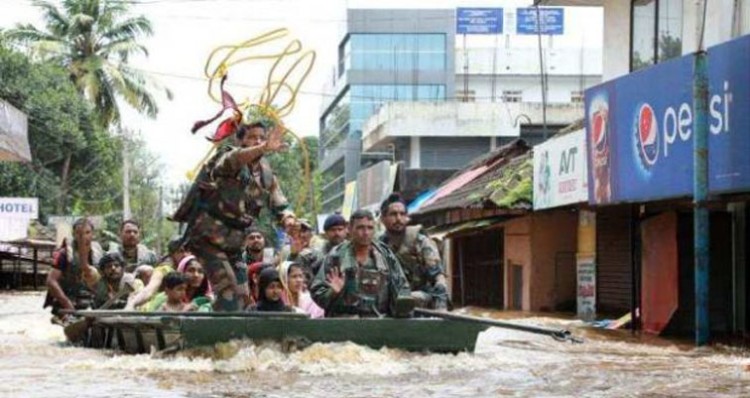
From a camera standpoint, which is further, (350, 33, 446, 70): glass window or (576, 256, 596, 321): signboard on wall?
(350, 33, 446, 70): glass window

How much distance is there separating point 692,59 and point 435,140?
3833cm

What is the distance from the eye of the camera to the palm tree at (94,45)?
46.0 meters

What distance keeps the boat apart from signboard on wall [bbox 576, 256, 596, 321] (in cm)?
1035

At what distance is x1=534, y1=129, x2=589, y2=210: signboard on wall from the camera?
64.0 feet

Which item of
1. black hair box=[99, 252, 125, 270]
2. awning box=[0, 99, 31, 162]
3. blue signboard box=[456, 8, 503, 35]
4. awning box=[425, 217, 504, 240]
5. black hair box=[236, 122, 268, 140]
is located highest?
blue signboard box=[456, 8, 503, 35]

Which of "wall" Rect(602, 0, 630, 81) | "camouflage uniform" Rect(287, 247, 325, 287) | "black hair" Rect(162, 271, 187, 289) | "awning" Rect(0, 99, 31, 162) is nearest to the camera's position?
"black hair" Rect(162, 271, 187, 289)

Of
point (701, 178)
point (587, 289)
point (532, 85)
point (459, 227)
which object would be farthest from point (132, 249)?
point (532, 85)

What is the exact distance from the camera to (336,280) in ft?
35.3

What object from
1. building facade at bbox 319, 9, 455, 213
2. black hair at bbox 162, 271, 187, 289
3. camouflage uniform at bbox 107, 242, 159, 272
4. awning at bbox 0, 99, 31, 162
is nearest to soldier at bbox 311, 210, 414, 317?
black hair at bbox 162, 271, 187, 289

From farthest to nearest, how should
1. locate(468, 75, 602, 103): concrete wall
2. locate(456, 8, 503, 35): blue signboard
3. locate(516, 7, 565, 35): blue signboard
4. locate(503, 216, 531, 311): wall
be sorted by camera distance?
locate(468, 75, 602, 103): concrete wall → locate(516, 7, 565, 35): blue signboard → locate(456, 8, 503, 35): blue signboard → locate(503, 216, 531, 311): wall

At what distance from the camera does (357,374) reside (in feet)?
32.2

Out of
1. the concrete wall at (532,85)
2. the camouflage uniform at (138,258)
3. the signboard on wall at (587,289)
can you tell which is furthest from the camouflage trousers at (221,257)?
the concrete wall at (532,85)

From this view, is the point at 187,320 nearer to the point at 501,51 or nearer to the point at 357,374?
the point at 357,374

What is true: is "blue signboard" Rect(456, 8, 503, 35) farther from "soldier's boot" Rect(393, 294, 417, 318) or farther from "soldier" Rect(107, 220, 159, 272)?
"soldier's boot" Rect(393, 294, 417, 318)
